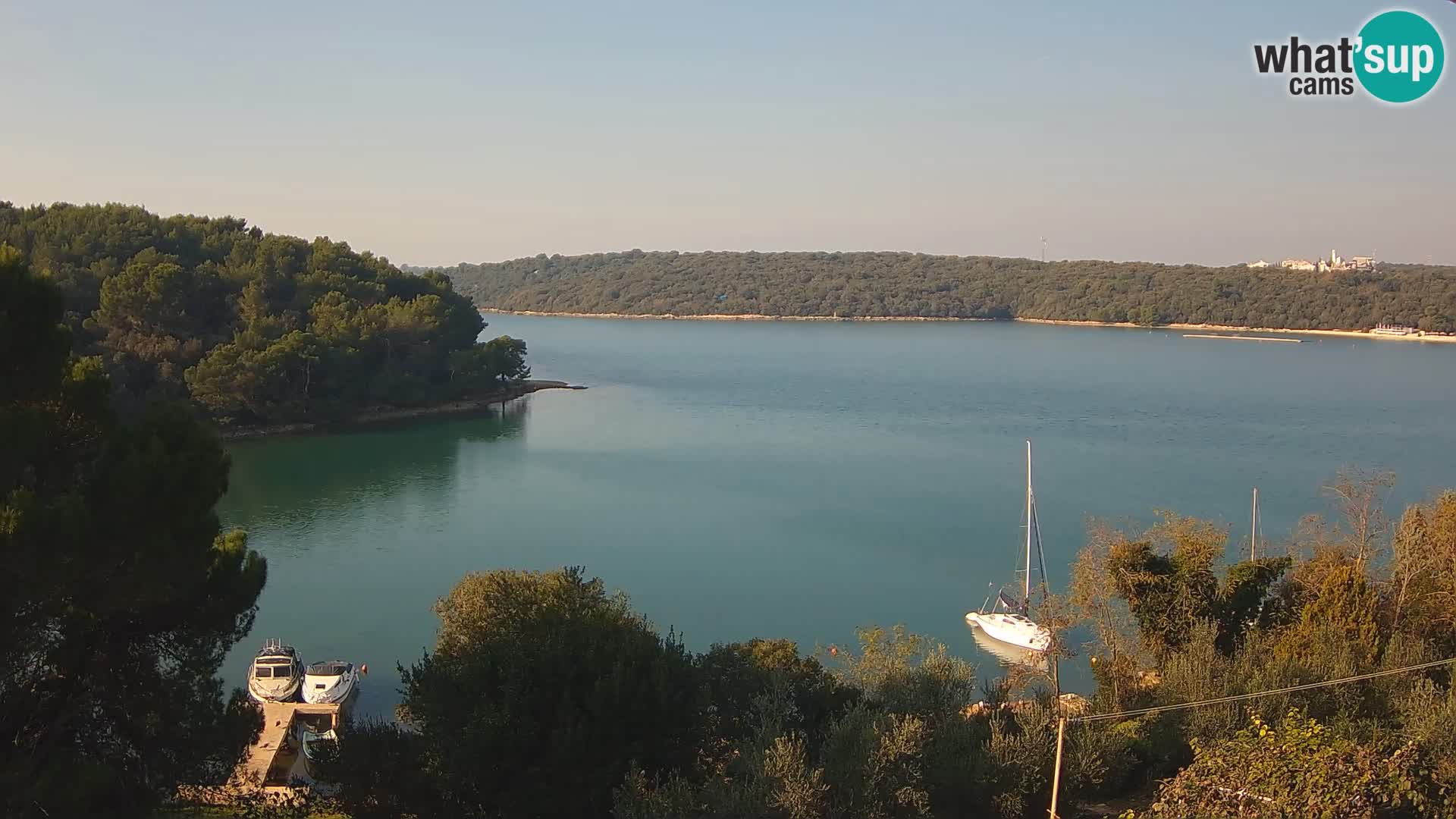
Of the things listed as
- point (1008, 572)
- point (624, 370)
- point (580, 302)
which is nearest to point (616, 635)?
point (1008, 572)

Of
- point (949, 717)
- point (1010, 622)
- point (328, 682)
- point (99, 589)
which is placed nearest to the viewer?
point (99, 589)

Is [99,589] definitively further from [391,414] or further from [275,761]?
[391,414]

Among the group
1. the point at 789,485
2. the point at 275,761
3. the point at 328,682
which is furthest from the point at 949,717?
the point at 789,485

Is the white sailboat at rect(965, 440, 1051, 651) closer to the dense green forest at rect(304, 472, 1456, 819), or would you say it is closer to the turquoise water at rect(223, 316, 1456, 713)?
the turquoise water at rect(223, 316, 1456, 713)

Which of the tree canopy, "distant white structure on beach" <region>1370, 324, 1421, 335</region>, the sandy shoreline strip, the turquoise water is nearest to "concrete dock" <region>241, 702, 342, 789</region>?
the turquoise water

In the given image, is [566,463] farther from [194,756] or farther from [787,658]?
[194,756]

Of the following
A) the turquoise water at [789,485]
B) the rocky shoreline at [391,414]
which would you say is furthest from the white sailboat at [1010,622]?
the rocky shoreline at [391,414]

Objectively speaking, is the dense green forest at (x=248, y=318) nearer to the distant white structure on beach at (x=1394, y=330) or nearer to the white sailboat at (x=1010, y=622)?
the white sailboat at (x=1010, y=622)
